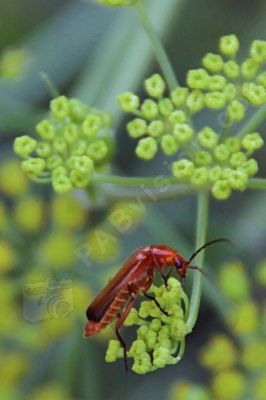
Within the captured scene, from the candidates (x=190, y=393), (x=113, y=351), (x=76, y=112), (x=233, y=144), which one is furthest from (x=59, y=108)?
(x=190, y=393)

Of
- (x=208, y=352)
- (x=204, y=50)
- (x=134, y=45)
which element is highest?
(x=134, y=45)

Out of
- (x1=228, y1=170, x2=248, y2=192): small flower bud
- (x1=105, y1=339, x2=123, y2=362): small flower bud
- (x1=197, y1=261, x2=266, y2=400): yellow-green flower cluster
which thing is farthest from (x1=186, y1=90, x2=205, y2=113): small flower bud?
(x1=197, y1=261, x2=266, y2=400): yellow-green flower cluster

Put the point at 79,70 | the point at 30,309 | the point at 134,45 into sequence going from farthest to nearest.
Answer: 1. the point at 79,70
2. the point at 134,45
3. the point at 30,309

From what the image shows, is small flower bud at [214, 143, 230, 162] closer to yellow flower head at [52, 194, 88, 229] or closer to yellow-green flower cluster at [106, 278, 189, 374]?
yellow-green flower cluster at [106, 278, 189, 374]

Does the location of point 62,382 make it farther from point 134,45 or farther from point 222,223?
point 134,45

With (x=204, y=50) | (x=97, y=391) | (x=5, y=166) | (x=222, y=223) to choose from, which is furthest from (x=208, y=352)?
(x=204, y=50)

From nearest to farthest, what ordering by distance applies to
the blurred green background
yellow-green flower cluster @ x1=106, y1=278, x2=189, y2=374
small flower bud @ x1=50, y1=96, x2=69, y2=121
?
1. yellow-green flower cluster @ x1=106, y1=278, x2=189, y2=374
2. small flower bud @ x1=50, y1=96, x2=69, y2=121
3. the blurred green background

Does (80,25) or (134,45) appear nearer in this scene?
(134,45)

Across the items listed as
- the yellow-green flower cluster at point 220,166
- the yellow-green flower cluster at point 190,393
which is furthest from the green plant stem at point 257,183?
the yellow-green flower cluster at point 190,393
